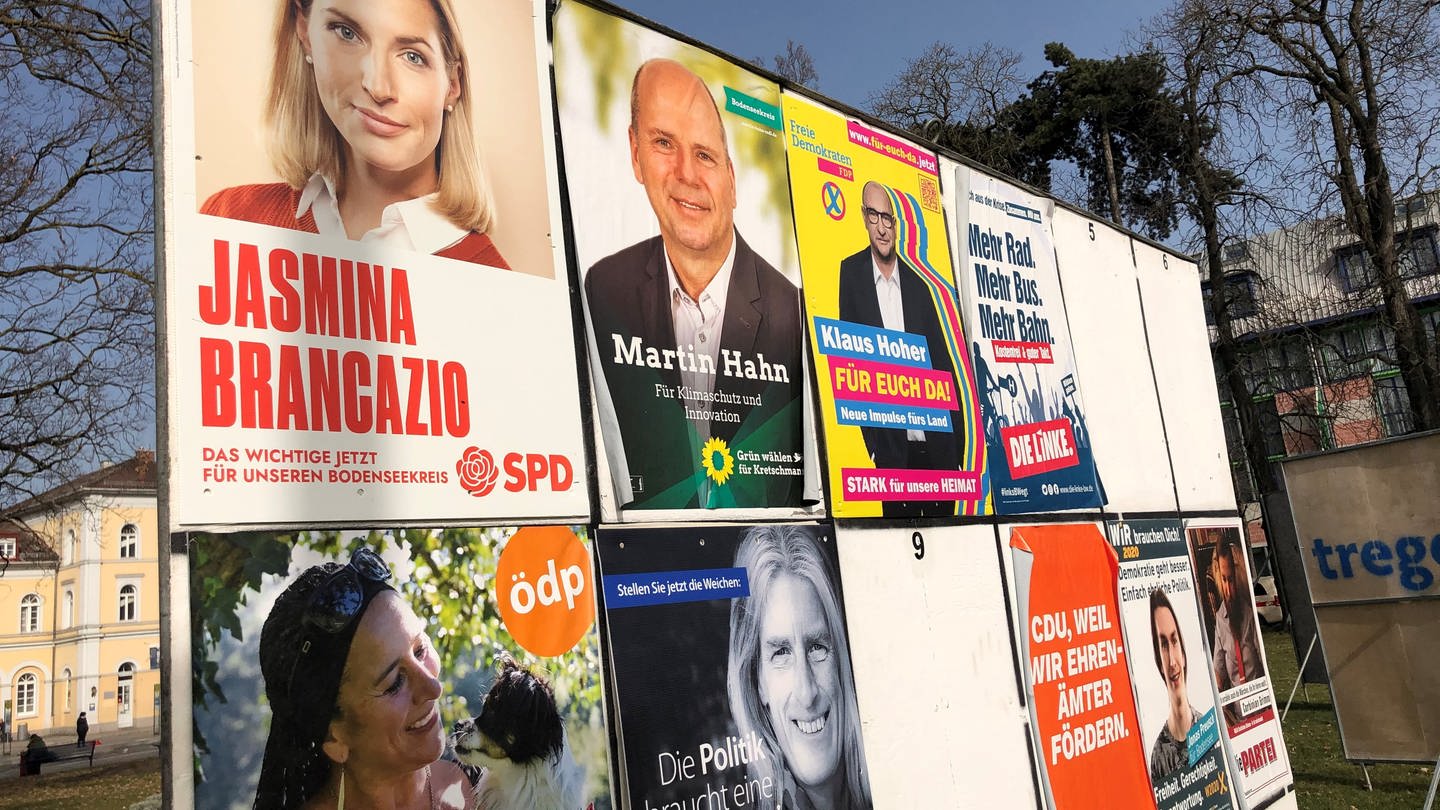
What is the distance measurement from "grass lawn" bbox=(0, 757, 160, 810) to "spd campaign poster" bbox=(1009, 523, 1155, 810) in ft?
50.4

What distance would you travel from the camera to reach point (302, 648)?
2527 millimetres

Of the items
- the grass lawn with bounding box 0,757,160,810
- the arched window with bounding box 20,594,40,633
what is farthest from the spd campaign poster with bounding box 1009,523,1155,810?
the arched window with bounding box 20,594,40,633

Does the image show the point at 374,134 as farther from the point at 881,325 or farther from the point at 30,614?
the point at 30,614

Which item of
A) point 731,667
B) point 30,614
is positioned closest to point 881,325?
point 731,667

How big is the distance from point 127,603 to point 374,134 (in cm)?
6105

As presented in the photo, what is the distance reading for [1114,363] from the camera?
6398mm

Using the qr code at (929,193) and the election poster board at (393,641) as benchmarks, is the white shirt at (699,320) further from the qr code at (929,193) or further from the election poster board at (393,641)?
the qr code at (929,193)

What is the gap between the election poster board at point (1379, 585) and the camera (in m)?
7.67

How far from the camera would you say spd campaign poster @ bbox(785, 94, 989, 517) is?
430 cm

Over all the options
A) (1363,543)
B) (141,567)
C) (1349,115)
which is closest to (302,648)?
(1363,543)

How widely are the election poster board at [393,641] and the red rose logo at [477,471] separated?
0.39ft

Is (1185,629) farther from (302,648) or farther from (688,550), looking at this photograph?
(302,648)

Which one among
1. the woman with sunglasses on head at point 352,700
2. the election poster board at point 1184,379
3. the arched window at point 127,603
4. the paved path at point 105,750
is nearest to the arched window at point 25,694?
the paved path at point 105,750

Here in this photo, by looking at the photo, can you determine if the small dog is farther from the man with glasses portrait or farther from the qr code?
the qr code
